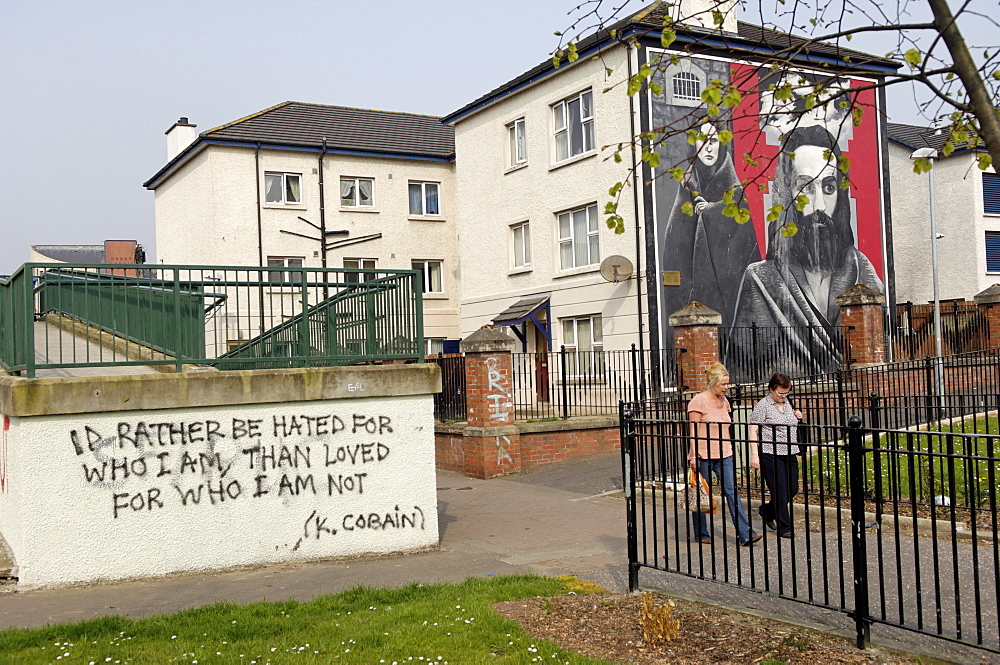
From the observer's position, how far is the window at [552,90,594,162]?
914 inches

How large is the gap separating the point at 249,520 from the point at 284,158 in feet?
78.2

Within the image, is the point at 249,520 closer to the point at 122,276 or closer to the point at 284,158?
the point at 122,276

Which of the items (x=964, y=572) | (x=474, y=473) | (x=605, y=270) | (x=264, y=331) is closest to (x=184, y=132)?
(x=605, y=270)

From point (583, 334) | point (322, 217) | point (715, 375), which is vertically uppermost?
point (322, 217)

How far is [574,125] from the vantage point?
23812 mm

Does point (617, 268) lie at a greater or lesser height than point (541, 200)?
lesser

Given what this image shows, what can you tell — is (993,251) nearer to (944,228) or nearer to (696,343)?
(944,228)

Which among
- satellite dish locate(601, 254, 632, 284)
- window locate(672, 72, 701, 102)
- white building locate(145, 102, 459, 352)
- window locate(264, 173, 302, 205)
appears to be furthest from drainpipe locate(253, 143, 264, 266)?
window locate(672, 72, 701, 102)

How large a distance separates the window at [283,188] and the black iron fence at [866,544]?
2269 cm

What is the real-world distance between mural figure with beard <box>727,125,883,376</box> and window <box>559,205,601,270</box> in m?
3.80

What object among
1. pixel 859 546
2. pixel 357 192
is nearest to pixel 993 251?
pixel 357 192

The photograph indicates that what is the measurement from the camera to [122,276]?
8867 mm

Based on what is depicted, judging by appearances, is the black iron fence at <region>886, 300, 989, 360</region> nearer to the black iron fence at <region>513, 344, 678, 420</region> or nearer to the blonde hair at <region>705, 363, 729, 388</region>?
the black iron fence at <region>513, 344, 678, 420</region>

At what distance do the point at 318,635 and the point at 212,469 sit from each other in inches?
119
